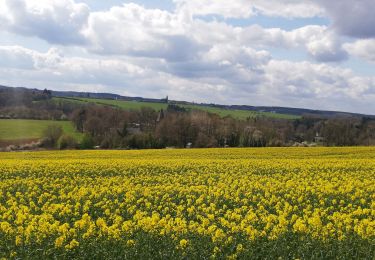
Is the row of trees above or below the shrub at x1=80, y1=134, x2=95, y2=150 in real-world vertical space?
above

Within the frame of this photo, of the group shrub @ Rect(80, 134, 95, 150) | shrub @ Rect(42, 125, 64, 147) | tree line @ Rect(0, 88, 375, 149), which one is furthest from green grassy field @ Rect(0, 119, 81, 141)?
shrub @ Rect(80, 134, 95, 150)

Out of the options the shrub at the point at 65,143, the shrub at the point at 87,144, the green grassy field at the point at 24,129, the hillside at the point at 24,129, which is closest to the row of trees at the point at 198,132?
the shrub at the point at 87,144

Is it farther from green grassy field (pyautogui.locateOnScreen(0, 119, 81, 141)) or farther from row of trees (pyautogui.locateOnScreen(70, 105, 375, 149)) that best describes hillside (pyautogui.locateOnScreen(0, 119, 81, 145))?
row of trees (pyautogui.locateOnScreen(70, 105, 375, 149))

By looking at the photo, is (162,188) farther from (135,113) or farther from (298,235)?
(135,113)

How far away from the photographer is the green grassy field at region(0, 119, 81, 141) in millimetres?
78625

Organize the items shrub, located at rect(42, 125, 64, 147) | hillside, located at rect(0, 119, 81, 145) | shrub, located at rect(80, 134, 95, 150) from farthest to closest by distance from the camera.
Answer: hillside, located at rect(0, 119, 81, 145) → shrub, located at rect(42, 125, 64, 147) → shrub, located at rect(80, 134, 95, 150)

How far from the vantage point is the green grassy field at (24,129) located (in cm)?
7862

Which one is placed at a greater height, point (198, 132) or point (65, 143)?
point (198, 132)

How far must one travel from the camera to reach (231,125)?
8238 cm

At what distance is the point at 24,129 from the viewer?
8512 centimetres

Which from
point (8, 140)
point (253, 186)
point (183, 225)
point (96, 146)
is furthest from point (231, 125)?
point (183, 225)

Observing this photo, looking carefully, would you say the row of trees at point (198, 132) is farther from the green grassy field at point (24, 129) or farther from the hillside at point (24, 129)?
the hillside at point (24, 129)

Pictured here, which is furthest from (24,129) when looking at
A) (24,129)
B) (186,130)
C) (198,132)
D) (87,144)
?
(198,132)

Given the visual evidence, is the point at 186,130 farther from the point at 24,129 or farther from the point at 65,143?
the point at 24,129
